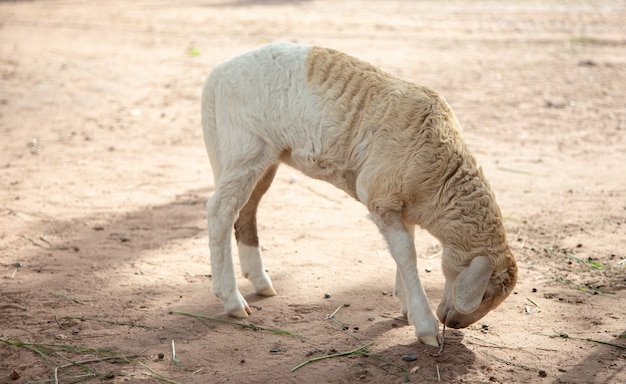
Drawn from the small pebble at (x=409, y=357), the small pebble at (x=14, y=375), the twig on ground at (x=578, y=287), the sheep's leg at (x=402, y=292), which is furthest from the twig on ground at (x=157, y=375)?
the twig on ground at (x=578, y=287)

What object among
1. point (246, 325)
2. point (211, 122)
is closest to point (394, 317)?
point (246, 325)

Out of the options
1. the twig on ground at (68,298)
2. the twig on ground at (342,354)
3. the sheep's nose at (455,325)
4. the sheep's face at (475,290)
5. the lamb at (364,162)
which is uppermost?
the lamb at (364,162)

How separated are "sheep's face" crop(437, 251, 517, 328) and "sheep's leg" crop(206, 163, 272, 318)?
4.84 ft

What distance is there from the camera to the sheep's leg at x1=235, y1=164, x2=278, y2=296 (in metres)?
5.53

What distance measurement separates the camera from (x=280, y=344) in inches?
188

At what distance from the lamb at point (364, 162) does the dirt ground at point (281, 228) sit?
0.44m

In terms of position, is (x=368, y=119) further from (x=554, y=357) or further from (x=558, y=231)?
(x=558, y=231)

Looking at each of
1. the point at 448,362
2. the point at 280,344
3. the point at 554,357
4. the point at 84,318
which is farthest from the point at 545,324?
the point at 84,318

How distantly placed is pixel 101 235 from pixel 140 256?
67 cm

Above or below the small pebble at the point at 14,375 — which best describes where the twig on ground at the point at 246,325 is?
below

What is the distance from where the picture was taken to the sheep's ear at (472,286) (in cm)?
432

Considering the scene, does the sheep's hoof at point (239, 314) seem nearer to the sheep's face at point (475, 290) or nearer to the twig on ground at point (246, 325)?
the twig on ground at point (246, 325)

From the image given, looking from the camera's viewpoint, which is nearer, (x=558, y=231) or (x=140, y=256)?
(x=140, y=256)

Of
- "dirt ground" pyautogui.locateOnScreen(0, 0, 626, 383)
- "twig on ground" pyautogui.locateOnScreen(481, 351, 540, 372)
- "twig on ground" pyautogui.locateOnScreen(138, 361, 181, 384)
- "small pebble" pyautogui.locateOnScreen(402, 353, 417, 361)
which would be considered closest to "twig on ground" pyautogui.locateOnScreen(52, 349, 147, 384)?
"dirt ground" pyautogui.locateOnScreen(0, 0, 626, 383)
